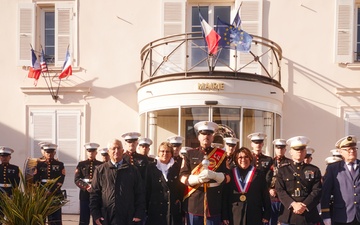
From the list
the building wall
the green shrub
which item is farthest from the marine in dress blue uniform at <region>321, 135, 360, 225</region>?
the building wall

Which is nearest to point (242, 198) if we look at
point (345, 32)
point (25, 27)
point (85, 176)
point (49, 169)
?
point (85, 176)

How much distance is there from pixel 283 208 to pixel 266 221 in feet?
0.92

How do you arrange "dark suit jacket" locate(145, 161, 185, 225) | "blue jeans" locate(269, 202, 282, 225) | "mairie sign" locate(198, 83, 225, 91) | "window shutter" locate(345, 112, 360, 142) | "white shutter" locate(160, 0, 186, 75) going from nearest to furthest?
"dark suit jacket" locate(145, 161, 185, 225)
"blue jeans" locate(269, 202, 282, 225)
"mairie sign" locate(198, 83, 225, 91)
"window shutter" locate(345, 112, 360, 142)
"white shutter" locate(160, 0, 186, 75)

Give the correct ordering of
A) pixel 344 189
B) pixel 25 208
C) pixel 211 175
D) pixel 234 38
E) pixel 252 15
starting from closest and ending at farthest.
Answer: pixel 25 208
pixel 211 175
pixel 344 189
pixel 234 38
pixel 252 15

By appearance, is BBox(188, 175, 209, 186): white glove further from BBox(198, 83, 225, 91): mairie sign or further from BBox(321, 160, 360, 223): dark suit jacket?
BBox(198, 83, 225, 91): mairie sign

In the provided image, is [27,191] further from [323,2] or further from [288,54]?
[323,2]

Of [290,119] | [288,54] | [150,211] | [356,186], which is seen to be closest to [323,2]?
[288,54]

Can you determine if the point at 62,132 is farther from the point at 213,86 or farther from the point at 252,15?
the point at 252,15

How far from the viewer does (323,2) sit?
40.1ft

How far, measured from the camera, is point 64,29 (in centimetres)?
1277

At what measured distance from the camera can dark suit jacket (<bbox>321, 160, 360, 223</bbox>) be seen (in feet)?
19.2

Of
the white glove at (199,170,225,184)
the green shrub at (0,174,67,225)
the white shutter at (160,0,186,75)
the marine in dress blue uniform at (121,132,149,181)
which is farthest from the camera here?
the white shutter at (160,0,186,75)

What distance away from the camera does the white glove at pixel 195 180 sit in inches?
213

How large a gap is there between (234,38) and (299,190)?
5.46m
